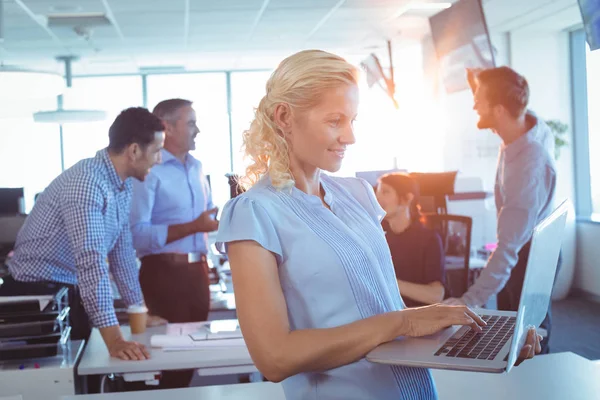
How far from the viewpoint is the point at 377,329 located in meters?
1.25

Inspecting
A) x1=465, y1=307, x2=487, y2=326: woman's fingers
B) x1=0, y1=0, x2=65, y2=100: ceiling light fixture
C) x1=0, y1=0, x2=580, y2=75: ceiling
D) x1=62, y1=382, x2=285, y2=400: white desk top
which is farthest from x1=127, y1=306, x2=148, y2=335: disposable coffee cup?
x1=0, y1=0, x2=580, y2=75: ceiling

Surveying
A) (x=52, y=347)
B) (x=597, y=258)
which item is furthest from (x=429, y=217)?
(x=597, y=258)

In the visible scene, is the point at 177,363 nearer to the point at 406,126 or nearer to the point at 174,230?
the point at 174,230

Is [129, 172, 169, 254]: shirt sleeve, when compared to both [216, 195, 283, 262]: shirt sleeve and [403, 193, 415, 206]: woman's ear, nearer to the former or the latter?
[403, 193, 415, 206]: woman's ear

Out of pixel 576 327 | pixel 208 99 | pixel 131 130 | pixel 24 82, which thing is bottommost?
pixel 576 327

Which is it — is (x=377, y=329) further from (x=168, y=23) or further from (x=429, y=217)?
(x=168, y=23)

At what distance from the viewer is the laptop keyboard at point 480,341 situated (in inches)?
50.4

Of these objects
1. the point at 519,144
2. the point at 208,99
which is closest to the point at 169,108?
the point at 519,144

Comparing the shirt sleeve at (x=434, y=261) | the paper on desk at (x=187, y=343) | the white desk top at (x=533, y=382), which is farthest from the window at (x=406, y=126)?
the white desk top at (x=533, y=382)

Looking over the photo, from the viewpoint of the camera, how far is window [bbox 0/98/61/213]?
1219 cm

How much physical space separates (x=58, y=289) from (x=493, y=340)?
5.70 feet

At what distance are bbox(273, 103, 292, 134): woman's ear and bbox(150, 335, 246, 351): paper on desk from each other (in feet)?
4.54

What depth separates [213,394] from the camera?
1.96 meters

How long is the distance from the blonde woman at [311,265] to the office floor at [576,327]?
4210mm
